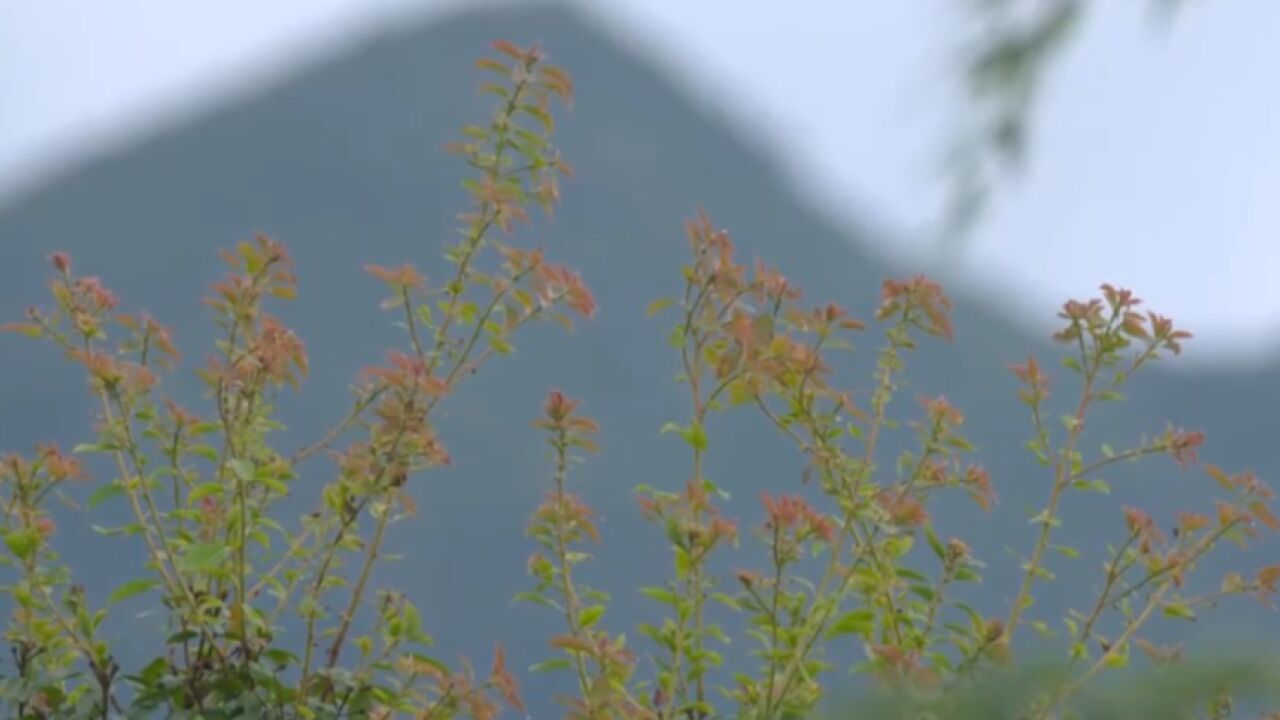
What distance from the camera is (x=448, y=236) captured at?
28.2m

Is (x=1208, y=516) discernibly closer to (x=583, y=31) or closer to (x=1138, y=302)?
(x=1138, y=302)

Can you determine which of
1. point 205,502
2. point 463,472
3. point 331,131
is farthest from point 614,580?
point 331,131

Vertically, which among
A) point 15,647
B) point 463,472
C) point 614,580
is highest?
point 463,472

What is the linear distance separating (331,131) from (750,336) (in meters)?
45.5

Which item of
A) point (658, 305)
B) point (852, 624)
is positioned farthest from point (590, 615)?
point (658, 305)

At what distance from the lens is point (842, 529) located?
2.48 meters

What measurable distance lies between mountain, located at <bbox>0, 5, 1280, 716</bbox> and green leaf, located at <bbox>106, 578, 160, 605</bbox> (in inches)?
755

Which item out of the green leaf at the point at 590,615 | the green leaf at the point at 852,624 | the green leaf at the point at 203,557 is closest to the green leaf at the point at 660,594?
the green leaf at the point at 590,615

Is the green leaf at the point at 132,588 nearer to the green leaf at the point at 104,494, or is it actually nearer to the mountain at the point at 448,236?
the green leaf at the point at 104,494

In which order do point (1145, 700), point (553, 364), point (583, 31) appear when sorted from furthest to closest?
point (583, 31) → point (553, 364) → point (1145, 700)

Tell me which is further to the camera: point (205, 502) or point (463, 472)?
point (463, 472)

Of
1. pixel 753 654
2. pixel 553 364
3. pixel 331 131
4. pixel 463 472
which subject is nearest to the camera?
pixel 753 654

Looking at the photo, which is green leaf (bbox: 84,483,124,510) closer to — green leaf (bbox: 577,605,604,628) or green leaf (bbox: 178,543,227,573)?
green leaf (bbox: 178,543,227,573)

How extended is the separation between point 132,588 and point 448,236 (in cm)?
2583
